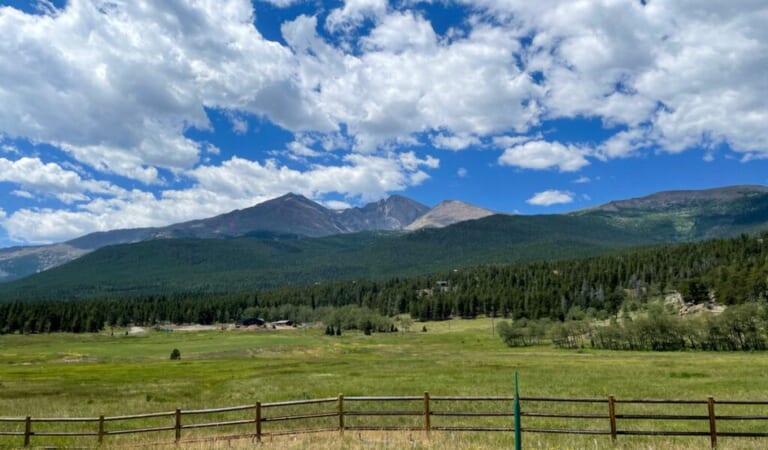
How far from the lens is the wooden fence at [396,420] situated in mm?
25078

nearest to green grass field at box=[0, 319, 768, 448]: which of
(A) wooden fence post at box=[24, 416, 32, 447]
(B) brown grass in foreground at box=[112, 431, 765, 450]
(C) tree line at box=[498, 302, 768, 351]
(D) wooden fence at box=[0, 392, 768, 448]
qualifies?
(B) brown grass in foreground at box=[112, 431, 765, 450]

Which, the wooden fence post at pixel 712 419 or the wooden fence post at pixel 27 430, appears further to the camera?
the wooden fence post at pixel 27 430

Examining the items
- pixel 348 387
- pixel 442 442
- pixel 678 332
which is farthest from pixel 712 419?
pixel 678 332

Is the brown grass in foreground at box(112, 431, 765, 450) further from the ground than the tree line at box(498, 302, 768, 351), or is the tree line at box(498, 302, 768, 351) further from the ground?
the brown grass in foreground at box(112, 431, 765, 450)

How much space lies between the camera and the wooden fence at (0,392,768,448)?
25078 millimetres

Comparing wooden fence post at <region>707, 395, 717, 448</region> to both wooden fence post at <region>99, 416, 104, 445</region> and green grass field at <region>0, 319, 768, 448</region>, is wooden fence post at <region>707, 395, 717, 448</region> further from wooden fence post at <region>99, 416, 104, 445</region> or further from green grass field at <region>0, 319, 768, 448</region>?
wooden fence post at <region>99, 416, 104, 445</region>

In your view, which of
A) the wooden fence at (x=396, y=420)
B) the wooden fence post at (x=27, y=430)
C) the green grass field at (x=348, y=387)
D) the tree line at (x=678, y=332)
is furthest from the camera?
the tree line at (x=678, y=332)

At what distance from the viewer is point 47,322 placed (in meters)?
187

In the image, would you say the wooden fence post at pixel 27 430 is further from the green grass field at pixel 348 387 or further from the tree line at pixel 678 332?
the tree line at pixel 678 332

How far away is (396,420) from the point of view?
32.1m

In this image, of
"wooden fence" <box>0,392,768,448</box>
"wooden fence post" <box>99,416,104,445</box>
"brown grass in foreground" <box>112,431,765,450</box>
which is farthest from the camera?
"wooden fence post" <box>99,416,104,445</box>

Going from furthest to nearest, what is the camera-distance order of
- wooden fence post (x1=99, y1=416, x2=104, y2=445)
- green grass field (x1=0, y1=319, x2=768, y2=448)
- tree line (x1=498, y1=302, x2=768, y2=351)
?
1. tree line (x1=498, y1=302, x2=768, y2=351)
2. wooden fence post (x1=99, y1=416, x2=104, y2=445)
3. green grass field (x1=0, y1=319, x2=768, y2=448)

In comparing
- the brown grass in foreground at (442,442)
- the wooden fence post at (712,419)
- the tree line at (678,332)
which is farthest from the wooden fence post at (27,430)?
the tree line at (678,332)

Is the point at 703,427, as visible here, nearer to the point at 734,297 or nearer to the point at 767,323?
the point at 767,323
